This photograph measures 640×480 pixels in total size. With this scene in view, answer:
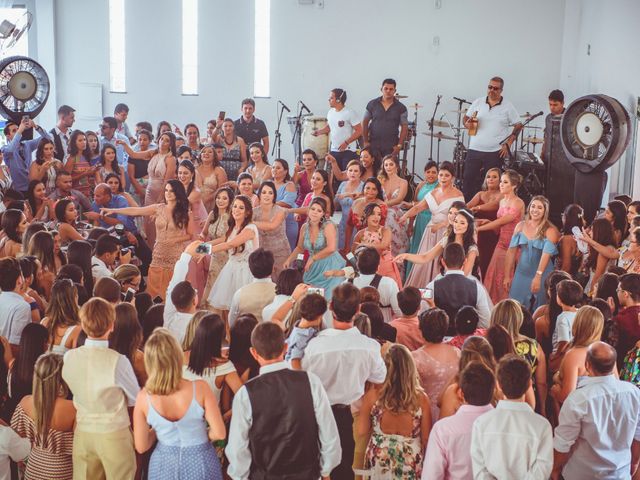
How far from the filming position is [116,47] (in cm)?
1398

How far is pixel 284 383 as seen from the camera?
322 cm

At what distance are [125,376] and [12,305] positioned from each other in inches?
48.8

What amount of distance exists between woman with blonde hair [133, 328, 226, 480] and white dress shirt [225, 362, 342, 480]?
0.15 m

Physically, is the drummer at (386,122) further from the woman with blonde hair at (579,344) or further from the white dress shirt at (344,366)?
the white dress shirt at (344,366)

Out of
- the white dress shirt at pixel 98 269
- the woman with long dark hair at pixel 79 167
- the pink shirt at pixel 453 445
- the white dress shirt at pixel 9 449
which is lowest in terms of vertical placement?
the white dress shirt at pixel 9 449

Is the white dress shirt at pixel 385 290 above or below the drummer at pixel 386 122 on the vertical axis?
below

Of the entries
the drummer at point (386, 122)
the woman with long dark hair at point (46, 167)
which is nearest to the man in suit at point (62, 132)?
the woman with long dark hair at point (46, 167)

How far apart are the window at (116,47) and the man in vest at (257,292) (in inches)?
385

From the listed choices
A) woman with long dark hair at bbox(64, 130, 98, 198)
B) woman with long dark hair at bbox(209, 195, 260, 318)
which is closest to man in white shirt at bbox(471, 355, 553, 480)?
woman with long dark hair at bbox(209, 195, 260, 318)

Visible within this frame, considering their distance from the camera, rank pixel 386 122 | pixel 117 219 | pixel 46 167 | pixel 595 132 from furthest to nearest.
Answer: pixel 386 122 < pixel 46 167 < pixel 595 132 < pixel 117 219

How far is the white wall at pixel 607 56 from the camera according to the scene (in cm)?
849

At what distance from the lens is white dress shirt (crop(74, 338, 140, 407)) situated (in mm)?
3619

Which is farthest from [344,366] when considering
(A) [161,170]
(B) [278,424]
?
(A) [161,170]

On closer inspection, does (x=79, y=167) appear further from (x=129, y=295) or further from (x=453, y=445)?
(x=453, y=445)
